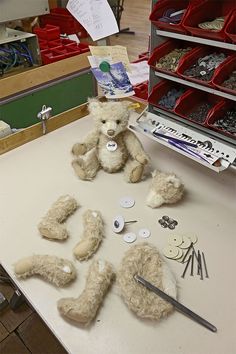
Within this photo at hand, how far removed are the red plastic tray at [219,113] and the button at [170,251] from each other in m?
0.32

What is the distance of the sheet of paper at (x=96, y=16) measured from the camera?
40.0 inches

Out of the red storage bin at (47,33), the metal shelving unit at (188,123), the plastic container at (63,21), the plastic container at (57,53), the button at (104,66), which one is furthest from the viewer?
the plastic container at (63,21)

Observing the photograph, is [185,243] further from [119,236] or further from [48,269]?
[48,269]

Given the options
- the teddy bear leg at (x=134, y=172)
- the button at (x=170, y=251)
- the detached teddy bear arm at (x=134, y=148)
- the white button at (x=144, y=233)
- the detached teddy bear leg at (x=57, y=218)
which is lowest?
the button at (x=170, y=251)

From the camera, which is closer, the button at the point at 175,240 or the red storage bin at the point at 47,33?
the button at the point at 175,240

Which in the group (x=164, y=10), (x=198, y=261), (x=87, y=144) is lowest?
(x=198, y=261)

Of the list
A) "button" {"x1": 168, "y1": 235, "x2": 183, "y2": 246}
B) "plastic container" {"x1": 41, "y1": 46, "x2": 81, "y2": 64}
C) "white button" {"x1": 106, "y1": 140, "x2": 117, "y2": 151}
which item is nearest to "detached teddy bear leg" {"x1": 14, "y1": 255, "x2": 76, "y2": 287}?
"button" {"x1": 168, "y1": 235, "x2": 183, "y2": 246}

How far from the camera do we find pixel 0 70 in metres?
1.31

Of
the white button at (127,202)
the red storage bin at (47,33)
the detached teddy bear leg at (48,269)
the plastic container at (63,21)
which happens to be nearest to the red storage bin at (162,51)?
the white button at (127,202)

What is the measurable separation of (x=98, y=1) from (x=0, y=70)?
21.2 inches

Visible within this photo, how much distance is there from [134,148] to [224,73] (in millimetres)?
294

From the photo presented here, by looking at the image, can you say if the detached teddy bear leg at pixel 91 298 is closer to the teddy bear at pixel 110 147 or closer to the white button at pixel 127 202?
the white button at pixel 127 202

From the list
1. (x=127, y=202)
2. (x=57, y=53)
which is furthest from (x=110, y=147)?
(x=57, y=53)

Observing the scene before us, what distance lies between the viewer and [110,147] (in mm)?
851
